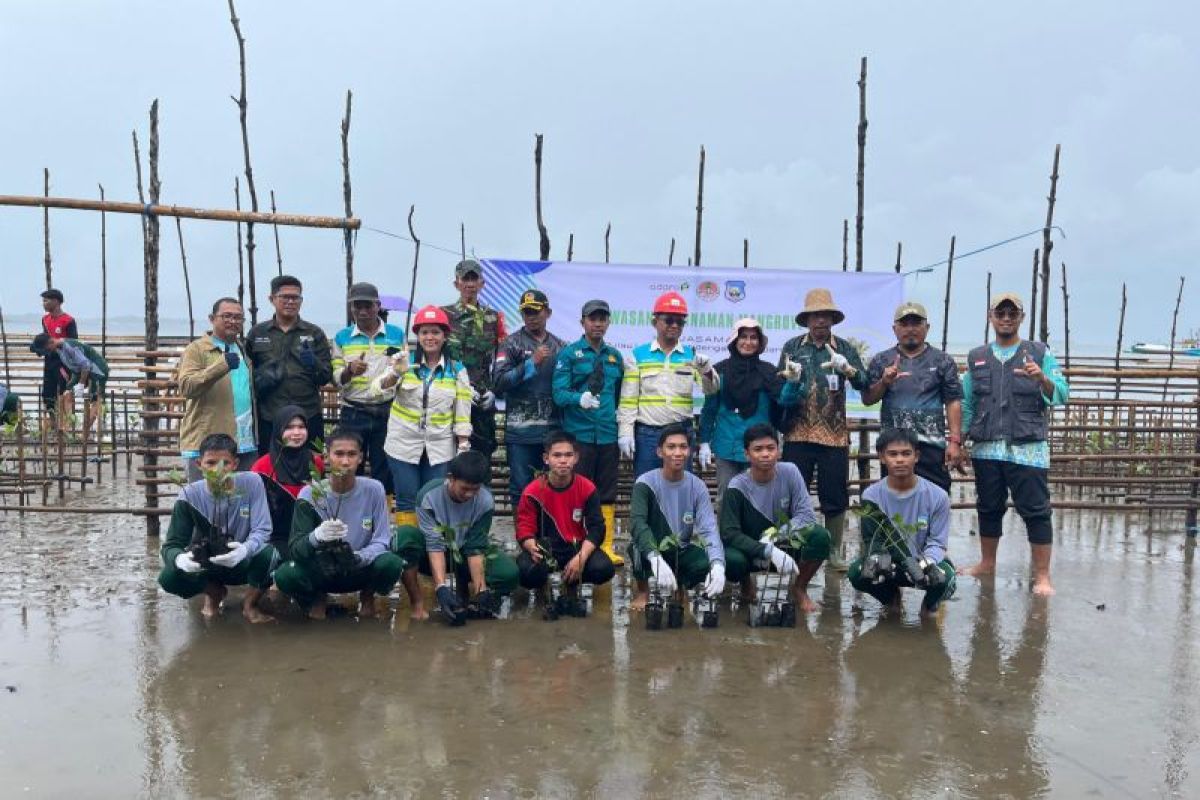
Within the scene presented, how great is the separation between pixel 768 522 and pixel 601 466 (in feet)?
4.02

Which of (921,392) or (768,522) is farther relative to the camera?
(921,392)

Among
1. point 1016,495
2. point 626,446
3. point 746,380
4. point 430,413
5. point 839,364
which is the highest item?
point 839,364

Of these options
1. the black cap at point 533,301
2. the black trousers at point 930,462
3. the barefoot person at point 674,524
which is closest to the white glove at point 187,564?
the barefoot person at point 674,524

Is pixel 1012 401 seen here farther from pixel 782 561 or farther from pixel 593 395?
pixel 593 395

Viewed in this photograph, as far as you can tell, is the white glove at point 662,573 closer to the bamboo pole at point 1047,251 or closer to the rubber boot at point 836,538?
the rubber boot at point 836,538

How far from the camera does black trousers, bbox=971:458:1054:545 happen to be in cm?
607

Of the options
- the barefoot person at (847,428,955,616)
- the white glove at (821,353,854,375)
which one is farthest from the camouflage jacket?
the barefoot person at (847,428,955,616)

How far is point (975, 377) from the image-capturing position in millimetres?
6266

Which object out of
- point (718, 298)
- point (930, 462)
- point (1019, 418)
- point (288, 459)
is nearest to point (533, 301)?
point (288, 459)

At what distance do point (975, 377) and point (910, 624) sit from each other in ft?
5.90

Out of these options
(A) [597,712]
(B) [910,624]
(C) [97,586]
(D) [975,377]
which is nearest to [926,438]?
(D) [975,377]

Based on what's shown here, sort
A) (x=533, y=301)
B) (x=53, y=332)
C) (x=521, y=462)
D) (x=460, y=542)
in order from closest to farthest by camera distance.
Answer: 1. (x=460, y=542)
2. (x=533, y=301)
3. (x=521, y=462)
4. (x=53, y=332)

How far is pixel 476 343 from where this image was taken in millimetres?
6461

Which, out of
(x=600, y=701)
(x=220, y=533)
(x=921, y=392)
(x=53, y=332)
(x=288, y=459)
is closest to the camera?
(x=600, y=701)
